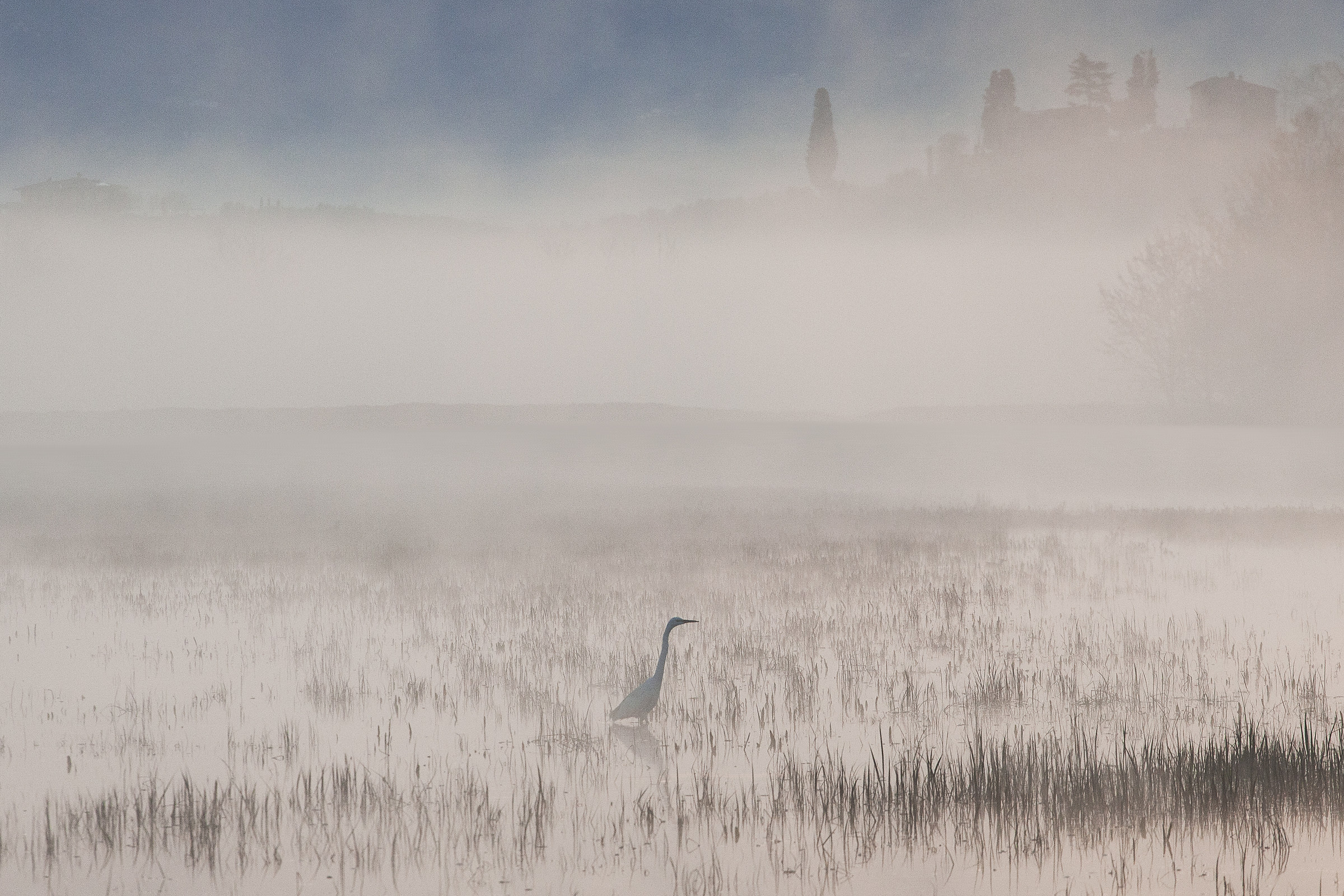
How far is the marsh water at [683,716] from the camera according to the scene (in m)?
5.84

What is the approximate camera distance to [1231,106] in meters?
92.3

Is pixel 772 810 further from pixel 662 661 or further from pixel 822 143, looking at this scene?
pixel 822 143

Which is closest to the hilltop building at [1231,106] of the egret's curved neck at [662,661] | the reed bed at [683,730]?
the reed bed at [683,730]

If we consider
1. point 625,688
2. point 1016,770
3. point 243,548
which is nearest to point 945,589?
point 625,688

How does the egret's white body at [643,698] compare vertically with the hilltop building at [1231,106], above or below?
below

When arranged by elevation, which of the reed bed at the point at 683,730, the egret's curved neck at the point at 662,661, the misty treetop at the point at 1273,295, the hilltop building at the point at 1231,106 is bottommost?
the reed bed at the point at 683,730

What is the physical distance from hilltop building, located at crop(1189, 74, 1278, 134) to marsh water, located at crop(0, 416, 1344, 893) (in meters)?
79.2

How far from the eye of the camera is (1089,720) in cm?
849

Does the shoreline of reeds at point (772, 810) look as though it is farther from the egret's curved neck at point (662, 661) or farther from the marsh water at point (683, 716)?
the egret's curved neck at point (662, 661)

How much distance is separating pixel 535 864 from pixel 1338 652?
27.8ft

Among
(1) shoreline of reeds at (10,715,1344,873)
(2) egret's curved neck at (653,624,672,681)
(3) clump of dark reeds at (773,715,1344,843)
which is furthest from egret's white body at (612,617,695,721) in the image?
(3) clump of dark reeds at (773,715,1344,843)

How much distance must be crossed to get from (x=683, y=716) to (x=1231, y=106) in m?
98.9

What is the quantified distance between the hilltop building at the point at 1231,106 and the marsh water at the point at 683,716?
7924cm

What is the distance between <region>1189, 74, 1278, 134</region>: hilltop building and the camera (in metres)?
90.5
